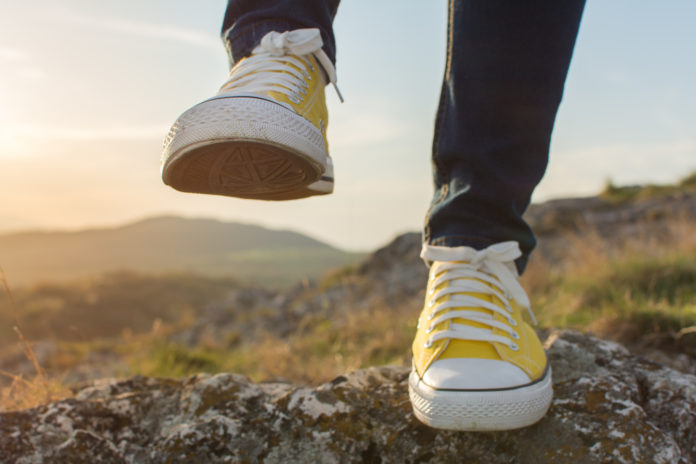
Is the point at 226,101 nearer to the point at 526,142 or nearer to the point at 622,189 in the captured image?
the point at 526,142

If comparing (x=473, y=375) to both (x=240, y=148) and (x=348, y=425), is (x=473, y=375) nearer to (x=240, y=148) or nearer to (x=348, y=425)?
(x=348, y=425)

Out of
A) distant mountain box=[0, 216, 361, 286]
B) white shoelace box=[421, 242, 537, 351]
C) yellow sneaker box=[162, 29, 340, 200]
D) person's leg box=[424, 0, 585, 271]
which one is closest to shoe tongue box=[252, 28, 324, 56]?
yellow sneaker box=[162, 29, 340, 200]

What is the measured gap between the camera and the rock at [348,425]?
105 centimetres

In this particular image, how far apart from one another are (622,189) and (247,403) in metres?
10.8

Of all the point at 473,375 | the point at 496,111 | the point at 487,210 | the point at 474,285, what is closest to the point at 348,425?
the point at 473,375

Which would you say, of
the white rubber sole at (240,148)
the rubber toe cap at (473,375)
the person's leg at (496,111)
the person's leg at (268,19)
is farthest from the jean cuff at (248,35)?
the rubber toe cap at (473,375)

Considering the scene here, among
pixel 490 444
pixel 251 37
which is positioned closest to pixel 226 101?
pixel 251 37

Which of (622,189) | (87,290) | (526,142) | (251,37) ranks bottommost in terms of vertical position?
(87,290)

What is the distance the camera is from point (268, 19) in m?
1.26

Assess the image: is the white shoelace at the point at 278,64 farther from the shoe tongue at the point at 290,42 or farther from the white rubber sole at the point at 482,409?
the white rubber sole at the point at 482,409

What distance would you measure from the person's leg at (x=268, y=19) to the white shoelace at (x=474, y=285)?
2.23 ft

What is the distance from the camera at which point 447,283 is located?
1.29 meters

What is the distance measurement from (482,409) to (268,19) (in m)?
1.08

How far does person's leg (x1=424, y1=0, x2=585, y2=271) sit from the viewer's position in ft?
3.68
